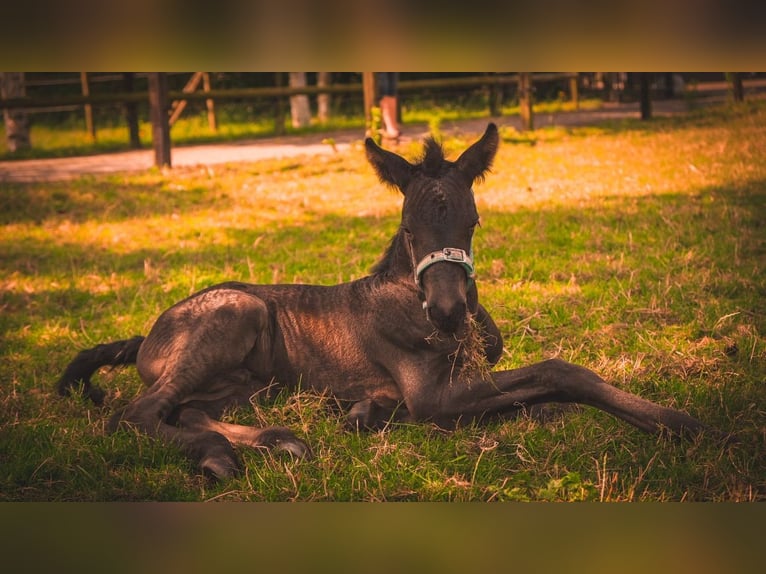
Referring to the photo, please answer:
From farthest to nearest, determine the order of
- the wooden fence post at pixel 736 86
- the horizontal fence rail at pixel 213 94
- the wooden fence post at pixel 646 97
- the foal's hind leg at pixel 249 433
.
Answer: the wooden fence post at pixel 646 97 → the wooden fence post at pixel 736 86 → the horizontal fence rail at pixel 213 94 → the foal's hind leg at pixel 249 433

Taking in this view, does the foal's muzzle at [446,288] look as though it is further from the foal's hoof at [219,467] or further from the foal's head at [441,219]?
the foal's hoof at [219,467]

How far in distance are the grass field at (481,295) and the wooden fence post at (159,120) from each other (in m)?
1.10

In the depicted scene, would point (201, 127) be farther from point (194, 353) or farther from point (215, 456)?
point (215, 456)

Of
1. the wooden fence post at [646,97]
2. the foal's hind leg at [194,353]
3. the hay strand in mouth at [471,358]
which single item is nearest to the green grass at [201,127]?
the wooden fence post at [646,97]

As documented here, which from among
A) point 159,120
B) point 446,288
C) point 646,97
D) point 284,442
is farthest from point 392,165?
point 646,97

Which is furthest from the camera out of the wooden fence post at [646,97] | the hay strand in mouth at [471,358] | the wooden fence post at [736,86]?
the wooden fence post at [646,97]

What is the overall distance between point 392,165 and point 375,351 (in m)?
1.25

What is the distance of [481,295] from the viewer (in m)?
7.19

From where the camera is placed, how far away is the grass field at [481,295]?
382cm

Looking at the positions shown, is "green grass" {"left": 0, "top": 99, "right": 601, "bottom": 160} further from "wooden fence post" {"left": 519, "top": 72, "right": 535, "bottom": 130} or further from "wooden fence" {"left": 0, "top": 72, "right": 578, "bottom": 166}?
"wooden fence post" {"left": 519, "top": 72, "right": 535, "bottom": 130}

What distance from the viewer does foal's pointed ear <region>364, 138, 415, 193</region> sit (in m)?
4.55

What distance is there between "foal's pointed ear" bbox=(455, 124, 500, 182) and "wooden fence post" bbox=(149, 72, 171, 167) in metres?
11.4
